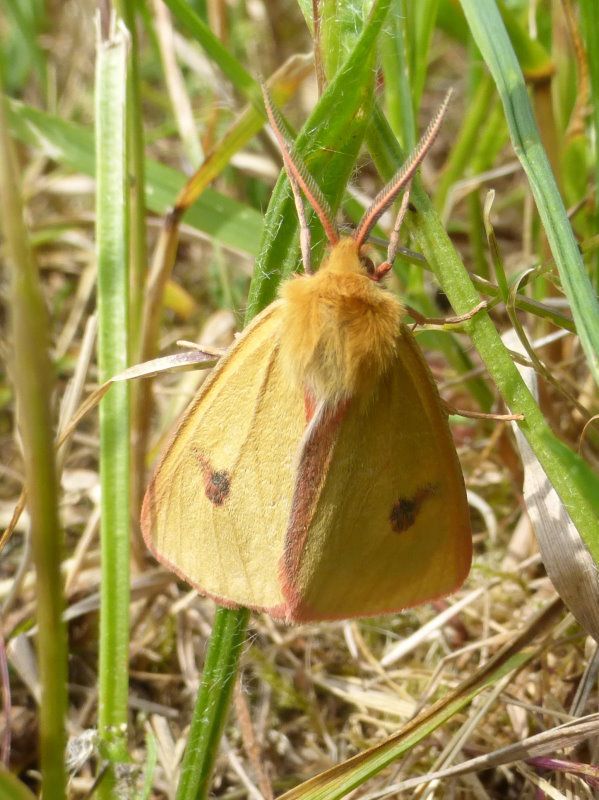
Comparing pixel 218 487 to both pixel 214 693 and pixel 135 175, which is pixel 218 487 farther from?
pixel 135 175

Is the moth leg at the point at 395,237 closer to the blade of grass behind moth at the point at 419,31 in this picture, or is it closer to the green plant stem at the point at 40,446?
the blade of grass behind moth at the point at 419,31

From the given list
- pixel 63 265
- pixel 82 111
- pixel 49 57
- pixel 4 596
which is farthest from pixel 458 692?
pixel 49 57

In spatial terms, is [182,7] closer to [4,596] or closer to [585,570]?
[585,570]

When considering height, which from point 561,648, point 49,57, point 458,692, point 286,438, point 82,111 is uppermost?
point 49,57

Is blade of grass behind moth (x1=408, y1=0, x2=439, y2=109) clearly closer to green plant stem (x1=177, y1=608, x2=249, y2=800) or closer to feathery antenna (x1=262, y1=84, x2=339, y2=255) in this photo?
feathery antenna (x1=262, y1=84, x2=339, y2=255)

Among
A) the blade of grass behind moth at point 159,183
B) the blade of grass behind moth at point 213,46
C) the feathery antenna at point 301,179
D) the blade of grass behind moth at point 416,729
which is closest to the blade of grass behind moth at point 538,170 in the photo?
the feathery antenna at point 301,179

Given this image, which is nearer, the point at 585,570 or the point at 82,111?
the point at 585,570

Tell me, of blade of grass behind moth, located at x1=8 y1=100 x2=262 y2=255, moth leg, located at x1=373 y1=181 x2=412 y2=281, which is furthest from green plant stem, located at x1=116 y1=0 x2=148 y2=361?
moth leg, located at x1=373 y1=181 x2=412 y2=281
